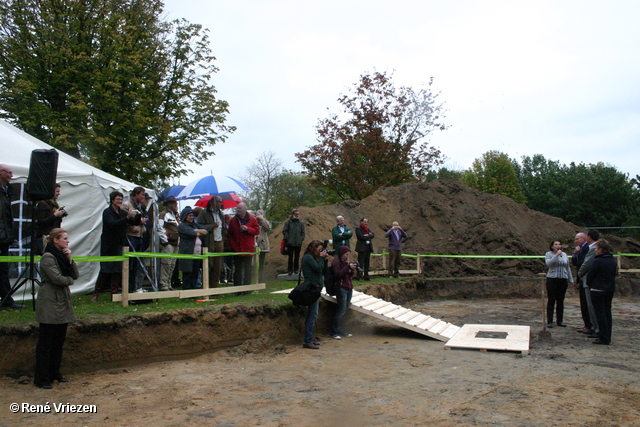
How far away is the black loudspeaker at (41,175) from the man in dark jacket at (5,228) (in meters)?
0.47

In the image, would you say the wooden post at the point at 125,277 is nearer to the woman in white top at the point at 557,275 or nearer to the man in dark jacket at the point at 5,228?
the man in dark jacket at the point at 5,228

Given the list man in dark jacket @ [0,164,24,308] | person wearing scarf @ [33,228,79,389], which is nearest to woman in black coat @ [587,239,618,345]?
person wearing scarf @ [33,228,79,389]

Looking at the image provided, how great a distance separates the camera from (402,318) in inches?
404

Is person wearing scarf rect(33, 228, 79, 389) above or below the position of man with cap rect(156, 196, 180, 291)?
below

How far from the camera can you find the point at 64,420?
16.4ft

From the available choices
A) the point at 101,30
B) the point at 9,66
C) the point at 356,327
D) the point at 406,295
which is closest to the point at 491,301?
the point at 406,295

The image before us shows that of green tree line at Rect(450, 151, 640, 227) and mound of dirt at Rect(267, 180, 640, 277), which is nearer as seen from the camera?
mound of dirt at Rect(267, 180, 640, 277)

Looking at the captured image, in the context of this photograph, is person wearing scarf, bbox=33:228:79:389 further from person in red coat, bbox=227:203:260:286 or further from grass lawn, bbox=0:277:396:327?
person in red coat, bbox=227:203:260:286

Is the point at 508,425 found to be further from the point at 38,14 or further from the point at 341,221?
the point at 38,14

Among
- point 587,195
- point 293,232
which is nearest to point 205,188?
point 293,232

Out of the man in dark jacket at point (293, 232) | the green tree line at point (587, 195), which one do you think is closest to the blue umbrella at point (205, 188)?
the man in dark jacket at point (293, 232)

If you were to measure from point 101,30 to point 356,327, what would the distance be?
16730 millimetres

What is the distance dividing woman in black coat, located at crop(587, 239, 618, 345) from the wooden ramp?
8.56 feet

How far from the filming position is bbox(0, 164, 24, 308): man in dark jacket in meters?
7.29
